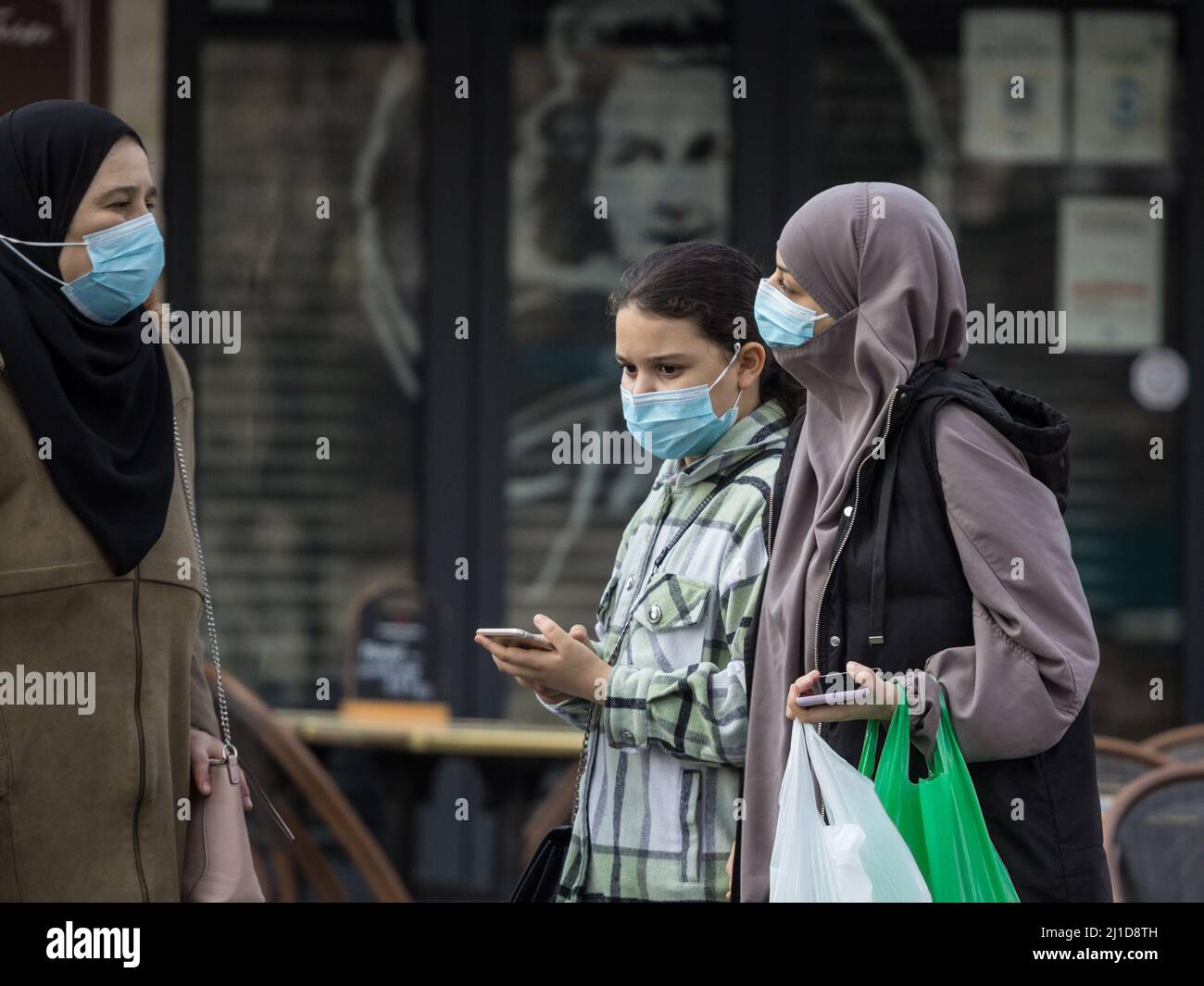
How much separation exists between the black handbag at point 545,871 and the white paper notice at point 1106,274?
438cm

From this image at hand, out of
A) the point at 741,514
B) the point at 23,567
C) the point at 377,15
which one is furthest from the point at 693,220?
the point at 23,567

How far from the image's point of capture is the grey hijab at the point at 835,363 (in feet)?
8.16

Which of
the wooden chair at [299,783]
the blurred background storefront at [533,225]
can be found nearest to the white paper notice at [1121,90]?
the blurred background storefront at [533,225]

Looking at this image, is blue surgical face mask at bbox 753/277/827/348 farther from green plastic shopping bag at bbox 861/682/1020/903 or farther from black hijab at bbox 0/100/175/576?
black hijab at bbox 0/100/175/576

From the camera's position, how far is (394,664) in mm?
5695

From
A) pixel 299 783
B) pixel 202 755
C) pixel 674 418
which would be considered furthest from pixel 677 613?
pixel 299 783

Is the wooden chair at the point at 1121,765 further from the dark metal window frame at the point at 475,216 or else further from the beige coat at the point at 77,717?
the dark metal window frame at the point at 475,216

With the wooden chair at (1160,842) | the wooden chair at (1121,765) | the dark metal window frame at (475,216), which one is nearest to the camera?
the wooden chair at (1160,842)

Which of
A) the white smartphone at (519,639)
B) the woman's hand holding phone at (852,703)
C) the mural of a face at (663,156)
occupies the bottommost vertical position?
the woman's hand holding phone at (852,703)

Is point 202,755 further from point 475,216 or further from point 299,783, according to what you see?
point 475,216

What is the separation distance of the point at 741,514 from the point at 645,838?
21.1 inches

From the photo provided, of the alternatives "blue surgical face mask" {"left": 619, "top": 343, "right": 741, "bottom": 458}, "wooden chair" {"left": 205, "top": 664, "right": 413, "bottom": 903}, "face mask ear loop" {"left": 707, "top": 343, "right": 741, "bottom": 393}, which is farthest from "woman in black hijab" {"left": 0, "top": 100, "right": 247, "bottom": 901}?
"wooden chair" {"left": 205, "top": 664, "right": 413, "bottom": 903}
